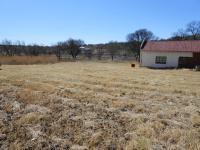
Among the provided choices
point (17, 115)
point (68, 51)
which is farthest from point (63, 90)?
A: point (68, 51)

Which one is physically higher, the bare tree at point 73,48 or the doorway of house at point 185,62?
the bare tree at point 73,48

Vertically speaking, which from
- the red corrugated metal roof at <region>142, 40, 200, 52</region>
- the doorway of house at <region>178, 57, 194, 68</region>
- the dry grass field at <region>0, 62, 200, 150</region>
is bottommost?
the dry grass field at <region>0, 62, 200, 150</region>

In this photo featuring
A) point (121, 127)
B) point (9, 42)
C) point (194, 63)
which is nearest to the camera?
point (121, 127)

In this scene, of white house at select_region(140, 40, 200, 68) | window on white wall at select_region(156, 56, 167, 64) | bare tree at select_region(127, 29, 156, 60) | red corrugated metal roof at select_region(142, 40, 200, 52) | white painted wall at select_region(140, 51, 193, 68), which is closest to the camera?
white house at select_region(140, 40, 200, 68)

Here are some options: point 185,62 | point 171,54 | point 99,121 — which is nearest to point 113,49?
point 171,54

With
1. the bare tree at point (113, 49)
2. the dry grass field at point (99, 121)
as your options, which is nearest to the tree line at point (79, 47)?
the bare tree at point (113, 49)

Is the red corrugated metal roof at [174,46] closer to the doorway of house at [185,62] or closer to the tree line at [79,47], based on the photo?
the doorway of house at [185,62]

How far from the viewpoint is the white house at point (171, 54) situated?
81.2ft

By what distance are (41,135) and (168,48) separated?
2301 cm

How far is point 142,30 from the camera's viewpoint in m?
54.4

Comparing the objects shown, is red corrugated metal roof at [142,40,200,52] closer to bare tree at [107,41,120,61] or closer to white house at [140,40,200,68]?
white house at [140,40,200,68]

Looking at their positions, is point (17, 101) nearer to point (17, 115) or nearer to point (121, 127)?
point (17, 115)

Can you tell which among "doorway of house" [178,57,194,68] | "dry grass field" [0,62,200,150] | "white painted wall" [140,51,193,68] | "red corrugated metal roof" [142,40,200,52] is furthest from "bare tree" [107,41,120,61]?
"dry grass field" [0,62,200,150]

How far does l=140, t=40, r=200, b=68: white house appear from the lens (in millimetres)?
24739
